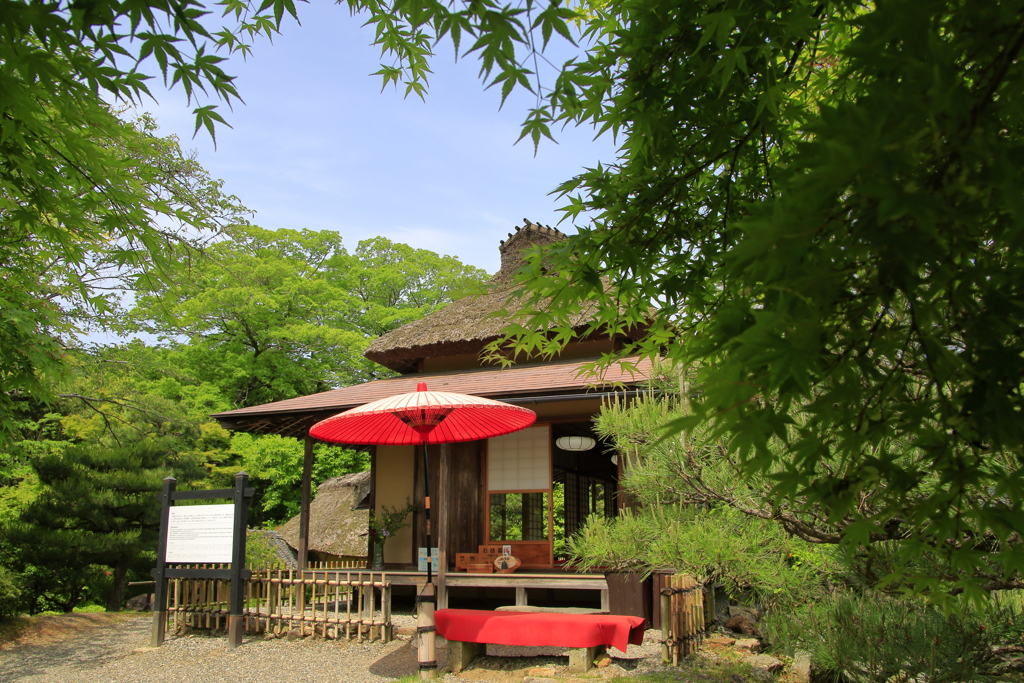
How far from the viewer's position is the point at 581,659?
539 centimetres

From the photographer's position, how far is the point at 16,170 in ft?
8.77

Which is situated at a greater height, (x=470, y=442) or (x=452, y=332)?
(x=452, y=332)

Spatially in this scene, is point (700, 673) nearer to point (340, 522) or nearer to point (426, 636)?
point (426, 636)

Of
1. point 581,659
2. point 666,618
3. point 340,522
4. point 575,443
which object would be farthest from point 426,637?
point 340,522

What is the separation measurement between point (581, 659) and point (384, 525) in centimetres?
521

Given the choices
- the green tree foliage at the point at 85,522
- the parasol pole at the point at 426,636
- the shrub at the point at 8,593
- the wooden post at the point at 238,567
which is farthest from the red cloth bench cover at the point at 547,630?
the green tree foliage at the point at 85,522

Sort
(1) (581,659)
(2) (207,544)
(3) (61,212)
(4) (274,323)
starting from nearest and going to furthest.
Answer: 1. (3) (61,212)
2. (1) (581,659)
3. (2) (207,544)
4. (4) (274,323)

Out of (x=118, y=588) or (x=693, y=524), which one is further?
(x=118, y=588)

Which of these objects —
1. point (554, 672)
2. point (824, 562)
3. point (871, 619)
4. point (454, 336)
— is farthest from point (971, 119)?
point (454, 336)

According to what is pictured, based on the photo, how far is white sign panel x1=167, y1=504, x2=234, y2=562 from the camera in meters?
7.49

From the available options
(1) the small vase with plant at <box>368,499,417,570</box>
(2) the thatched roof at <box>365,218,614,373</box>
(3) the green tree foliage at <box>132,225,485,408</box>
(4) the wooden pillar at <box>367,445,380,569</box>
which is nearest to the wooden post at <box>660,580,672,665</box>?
(1) the small vase with plant at <box>368,499,417,570</box>

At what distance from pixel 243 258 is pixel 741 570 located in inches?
752

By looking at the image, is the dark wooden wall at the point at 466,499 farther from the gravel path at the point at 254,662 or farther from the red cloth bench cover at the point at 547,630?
the red cloth bench cover at the point at 547,630

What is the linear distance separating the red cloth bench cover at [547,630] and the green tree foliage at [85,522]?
6941mm
